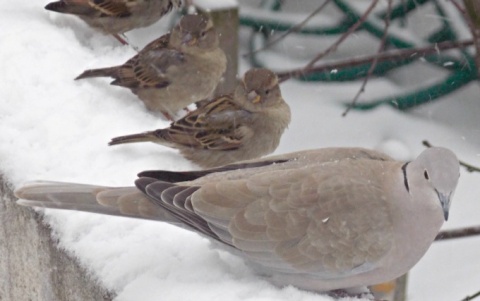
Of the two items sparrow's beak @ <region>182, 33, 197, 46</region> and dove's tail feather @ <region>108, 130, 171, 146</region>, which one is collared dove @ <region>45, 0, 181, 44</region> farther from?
dove's tail feather @ <region>108, 130, 171, 146</region>

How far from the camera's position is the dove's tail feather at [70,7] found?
4609 mm

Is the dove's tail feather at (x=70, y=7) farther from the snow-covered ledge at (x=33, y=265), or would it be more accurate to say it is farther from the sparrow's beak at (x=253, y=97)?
the snow-covered ledge at (x=33, y=265)

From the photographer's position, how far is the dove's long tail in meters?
2.99

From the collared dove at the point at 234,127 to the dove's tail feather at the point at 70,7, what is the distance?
90cm

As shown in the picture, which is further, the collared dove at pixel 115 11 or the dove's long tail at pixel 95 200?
the collared dove at pixel 115 11

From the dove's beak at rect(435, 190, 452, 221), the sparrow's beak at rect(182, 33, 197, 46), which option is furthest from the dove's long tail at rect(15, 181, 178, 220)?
the sparrow's beak at rect(182, 33, 197, 46)

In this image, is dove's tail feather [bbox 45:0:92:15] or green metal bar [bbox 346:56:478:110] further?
green metal bar [bbox 346:56:478:110]

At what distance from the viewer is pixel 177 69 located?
182 inches

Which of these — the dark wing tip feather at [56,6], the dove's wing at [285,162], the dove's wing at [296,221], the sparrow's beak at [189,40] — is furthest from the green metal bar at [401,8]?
the dove's wing at [296,221]

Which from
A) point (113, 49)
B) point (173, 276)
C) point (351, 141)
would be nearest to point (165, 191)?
point (173, 276)

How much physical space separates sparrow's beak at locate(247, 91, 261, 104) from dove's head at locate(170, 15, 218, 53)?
511mm

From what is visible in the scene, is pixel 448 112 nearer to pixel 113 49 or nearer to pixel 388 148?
pixel 388 148

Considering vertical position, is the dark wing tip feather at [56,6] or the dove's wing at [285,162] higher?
the dove's wing at [285,162]

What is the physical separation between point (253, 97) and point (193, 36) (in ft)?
1.79
